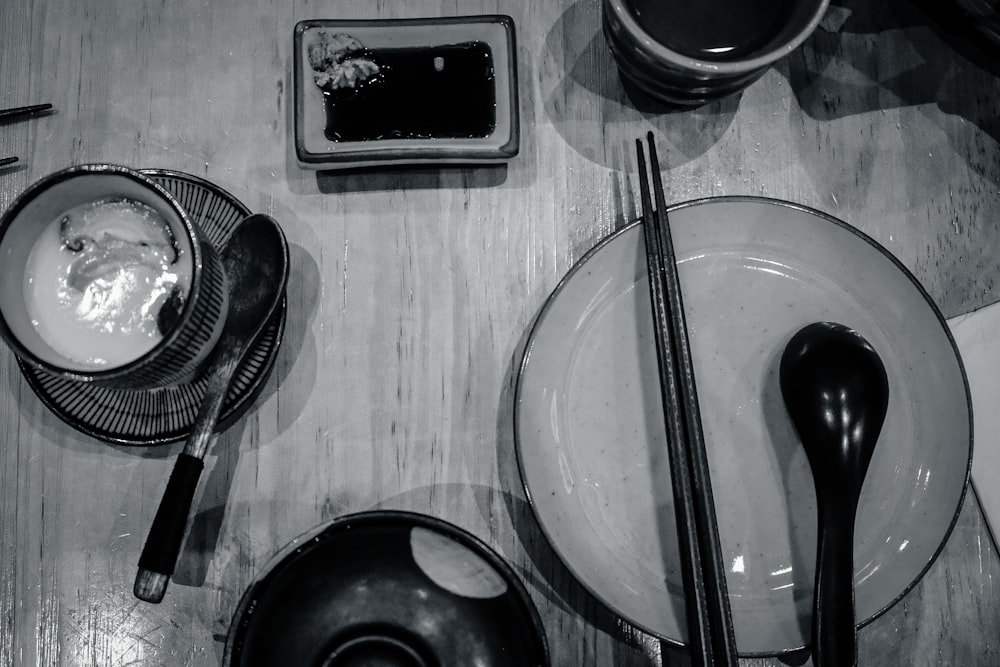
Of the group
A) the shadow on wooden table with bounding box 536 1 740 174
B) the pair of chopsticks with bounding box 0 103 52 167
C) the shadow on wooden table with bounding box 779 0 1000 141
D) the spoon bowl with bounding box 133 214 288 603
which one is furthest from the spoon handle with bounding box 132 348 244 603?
the shadow on wooden table with bounding box 779 0 1000 141

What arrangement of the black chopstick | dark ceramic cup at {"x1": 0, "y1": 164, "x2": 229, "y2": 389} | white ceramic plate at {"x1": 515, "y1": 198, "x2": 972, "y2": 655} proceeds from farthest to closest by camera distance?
the black chopstick → white ceramic plate at {"x1": 515, "y1": 198, "x2": 972, "y2": 655} → dark ceramic cup at {"x1": 0, "y1": 164, "x2": 229, "y2": 389}

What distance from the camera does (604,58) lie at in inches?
39.5

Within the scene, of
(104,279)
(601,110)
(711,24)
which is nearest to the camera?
(104,279)

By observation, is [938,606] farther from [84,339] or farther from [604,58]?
[84,339]

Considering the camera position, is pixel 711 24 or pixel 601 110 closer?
pixel 711 24

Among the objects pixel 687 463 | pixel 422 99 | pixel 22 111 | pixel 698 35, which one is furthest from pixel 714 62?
pixel 22 111

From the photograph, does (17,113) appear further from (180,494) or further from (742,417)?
(742,417)

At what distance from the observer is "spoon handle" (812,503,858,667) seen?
78 centimetres

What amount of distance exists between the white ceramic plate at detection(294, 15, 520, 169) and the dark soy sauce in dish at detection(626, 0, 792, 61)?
0.18 metres

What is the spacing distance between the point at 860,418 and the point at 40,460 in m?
1.04

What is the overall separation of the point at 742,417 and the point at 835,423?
109 millimetres

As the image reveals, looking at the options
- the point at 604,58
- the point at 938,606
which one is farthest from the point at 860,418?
the point at 604,58

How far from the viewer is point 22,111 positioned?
3.14 feet

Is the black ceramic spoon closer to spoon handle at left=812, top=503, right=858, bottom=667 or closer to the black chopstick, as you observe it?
spoon handle at left=812, top=503, right=858, bottom=667
